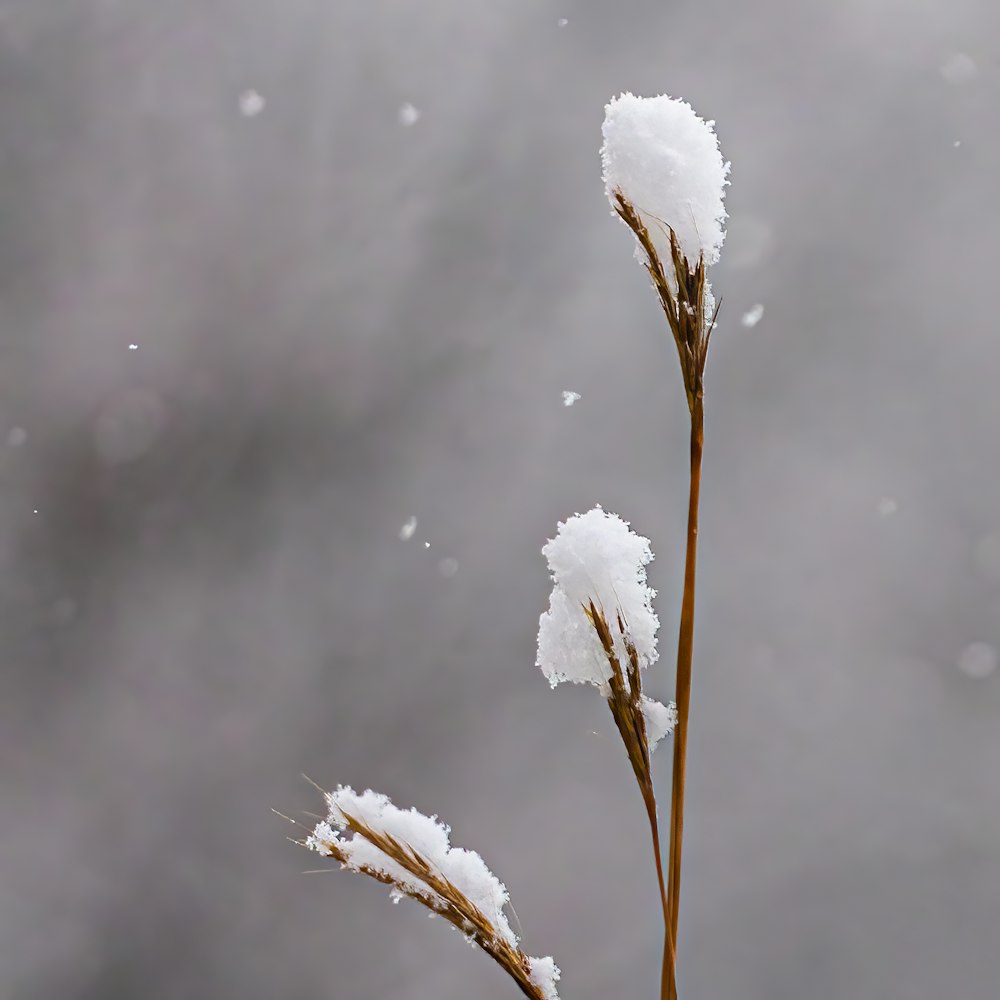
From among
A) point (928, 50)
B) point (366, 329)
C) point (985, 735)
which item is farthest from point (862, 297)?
point (366, 329)

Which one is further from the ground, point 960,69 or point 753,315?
point 960,69

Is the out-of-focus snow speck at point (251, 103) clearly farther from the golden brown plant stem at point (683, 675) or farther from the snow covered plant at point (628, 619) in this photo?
the golden brown plant stem at point (683, 675)

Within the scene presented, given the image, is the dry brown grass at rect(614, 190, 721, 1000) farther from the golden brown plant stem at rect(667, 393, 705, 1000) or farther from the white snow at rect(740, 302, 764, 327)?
the white snow at rect(740, 302, 764, 327)

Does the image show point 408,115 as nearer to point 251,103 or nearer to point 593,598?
point 251,103

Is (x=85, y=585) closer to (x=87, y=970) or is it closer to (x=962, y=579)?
(x=87, y=970)

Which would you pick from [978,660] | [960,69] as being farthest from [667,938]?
[960,69]
